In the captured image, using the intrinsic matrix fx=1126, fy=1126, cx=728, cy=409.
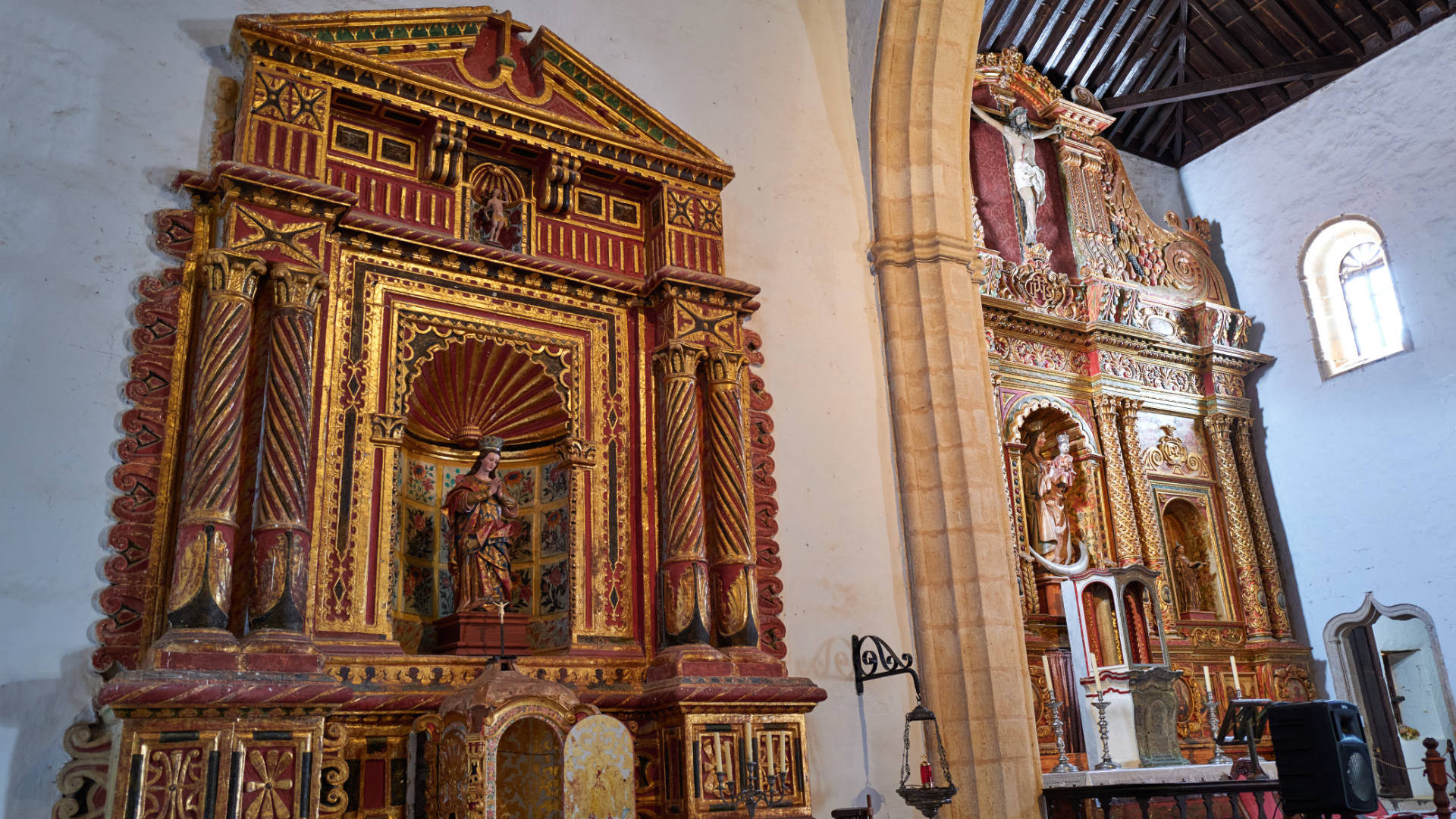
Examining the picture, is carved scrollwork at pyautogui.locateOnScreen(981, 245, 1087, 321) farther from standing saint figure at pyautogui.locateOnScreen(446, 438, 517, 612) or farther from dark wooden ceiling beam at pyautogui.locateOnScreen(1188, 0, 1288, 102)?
standing saint figure at pyautogui.locateOnScreen(446, 438, 517, 612)

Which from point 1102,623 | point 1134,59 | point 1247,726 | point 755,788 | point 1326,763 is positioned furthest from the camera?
point 1134,59

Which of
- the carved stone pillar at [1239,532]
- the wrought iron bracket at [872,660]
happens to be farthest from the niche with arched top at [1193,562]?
the wrought iron bracket at [872,660]

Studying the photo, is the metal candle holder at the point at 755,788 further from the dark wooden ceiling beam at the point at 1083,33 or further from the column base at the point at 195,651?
the dark wooden ceiling beam at the point at 1083,33

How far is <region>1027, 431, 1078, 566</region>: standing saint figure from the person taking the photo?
10.2m

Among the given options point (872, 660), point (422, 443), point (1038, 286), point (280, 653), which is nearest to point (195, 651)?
point (280, 653)

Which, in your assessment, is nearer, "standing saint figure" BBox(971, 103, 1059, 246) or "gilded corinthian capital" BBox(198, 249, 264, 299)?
"gilded corinthian capital" BBox(198, 249, 264, 299)

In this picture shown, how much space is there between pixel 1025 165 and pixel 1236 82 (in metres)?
2.62

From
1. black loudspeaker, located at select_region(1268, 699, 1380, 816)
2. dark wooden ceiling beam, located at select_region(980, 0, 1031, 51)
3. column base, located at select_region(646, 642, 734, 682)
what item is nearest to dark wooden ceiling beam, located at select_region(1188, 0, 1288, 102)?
dark wooden ceiling beam, located at select_region(980, 0, 1031, 51)

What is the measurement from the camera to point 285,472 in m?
4.63

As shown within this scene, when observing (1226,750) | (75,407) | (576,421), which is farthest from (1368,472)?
(75,407)

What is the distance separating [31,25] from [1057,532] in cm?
851

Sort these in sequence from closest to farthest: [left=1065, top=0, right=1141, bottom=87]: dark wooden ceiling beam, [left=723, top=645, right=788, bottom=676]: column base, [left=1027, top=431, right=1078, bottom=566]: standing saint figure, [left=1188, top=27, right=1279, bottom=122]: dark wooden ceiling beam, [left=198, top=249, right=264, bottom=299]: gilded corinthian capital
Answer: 1. [left=198, top=249, right=264, bottom=299]: gilded corinthian capital
2. [left=723, top=645, right=788, bottom=676]: column base
3. [left=1027, top=431, right=1078, bottom=566]: standing saint figure
4. [left=1065, top=0, right=1141, bottom=87]: dark wooden ceiling beam
5. [left=1188, top=27, right=1279, bottom=122]: dark wooden ceiling beam

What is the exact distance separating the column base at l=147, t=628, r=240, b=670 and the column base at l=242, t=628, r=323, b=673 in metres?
0.06

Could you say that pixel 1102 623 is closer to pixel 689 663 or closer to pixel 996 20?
pixel 689 663
